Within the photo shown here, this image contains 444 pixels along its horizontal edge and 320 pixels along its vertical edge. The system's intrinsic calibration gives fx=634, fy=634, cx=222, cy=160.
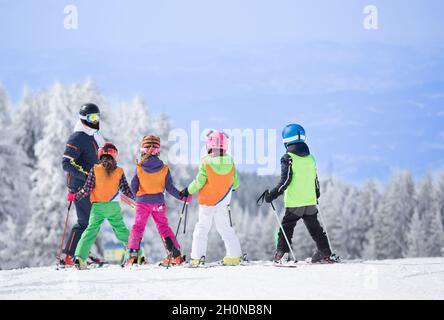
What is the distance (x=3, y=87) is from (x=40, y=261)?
10.7 metres

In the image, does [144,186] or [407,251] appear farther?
[407,251]

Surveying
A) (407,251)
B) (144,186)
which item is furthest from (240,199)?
(144,186)

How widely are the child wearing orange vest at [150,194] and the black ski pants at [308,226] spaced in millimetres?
1702

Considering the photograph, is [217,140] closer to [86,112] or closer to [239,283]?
[86,112]

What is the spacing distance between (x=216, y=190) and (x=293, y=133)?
5.16 feet

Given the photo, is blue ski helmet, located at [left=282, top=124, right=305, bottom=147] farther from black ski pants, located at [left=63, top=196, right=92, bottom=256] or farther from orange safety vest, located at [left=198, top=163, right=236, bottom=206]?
black ski pants, located at [left=63, top=196, right=92, bottom=256]

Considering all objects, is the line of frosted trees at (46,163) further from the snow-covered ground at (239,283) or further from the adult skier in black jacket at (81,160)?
→ the snow-covered ground at (239,283)

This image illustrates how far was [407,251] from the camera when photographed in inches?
2586

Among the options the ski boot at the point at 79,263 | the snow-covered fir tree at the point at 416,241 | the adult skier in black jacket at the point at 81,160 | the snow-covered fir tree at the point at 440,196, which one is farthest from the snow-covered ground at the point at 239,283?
the snow-covered fir tree at the point at 440,196

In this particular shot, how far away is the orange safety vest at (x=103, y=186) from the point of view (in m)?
10.5

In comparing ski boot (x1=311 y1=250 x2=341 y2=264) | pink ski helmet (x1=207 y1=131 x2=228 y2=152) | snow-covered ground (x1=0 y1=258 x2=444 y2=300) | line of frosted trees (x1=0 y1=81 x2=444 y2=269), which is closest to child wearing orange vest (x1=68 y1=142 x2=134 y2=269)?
snow-covered ground (x1=0 y1=258 x2=444 y2=300)

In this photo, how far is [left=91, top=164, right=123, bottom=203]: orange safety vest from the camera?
10.5 m
